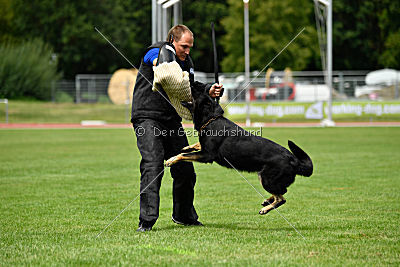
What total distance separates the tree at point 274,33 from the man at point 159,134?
4478 centimetres

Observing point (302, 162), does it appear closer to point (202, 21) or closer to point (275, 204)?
point (275, 204)

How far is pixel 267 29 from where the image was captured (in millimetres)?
51875

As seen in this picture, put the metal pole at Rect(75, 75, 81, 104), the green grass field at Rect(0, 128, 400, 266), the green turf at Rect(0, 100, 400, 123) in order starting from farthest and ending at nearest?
the metal pole at Rect(75, 75, 81, 104), the green turf at Rect(0, 100, 400, 123), the green grass field at Rect(0, 128, 400, 266)

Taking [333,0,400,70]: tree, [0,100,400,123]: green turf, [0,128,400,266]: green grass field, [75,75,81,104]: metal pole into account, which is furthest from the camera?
[333,0,400,70]: tree

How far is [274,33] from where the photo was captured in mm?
51875

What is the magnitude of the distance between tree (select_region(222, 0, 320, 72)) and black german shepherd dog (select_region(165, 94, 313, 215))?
1776 inches

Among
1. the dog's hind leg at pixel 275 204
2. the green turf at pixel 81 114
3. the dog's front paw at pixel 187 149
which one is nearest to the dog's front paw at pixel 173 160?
the dog's front paw at pixel 187 149

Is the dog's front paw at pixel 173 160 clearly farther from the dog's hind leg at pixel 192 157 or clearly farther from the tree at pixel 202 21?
the tree at pixel 202 21

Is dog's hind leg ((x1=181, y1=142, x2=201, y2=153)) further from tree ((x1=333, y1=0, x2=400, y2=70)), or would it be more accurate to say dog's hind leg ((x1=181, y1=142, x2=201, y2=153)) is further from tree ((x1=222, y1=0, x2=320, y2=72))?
tree ((x1=333, y1=0, x2=400, y2=70))

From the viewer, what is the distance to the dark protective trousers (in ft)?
20.9

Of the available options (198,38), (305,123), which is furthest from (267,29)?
(305,123)

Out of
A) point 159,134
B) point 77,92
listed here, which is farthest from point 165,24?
point 159,134

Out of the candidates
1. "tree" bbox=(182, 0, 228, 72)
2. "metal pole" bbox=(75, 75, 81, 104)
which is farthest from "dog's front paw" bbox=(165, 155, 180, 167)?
"tree" bbox=(182, 0, 228, 72)

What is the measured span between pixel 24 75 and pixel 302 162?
107 feet
